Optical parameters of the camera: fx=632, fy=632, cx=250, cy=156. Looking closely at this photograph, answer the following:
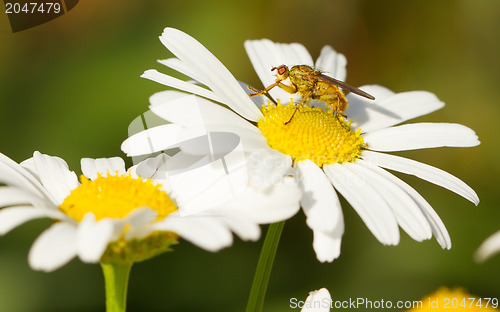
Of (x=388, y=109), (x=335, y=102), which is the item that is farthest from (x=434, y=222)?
(x=388, y=109)

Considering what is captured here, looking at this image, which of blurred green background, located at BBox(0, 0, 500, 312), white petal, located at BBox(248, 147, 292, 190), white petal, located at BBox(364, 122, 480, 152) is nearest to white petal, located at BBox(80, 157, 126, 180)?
white petal, located at BBox(248, 147, 292, 190)

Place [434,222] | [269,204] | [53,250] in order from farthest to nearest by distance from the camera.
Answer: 1. [434,222]
2. [269,204]
3. [53,250]

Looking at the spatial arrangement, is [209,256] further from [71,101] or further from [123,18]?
[123,18]

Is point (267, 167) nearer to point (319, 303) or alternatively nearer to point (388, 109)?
point (319, 303)

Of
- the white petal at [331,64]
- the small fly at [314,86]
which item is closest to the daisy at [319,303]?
the small fly at [314,86]

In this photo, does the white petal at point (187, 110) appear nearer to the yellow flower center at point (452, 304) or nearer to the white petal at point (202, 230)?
the white petal at point (202, 230)

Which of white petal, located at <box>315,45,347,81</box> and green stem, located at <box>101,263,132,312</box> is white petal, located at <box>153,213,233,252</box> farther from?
white petal, located at <box>315,45,347,81</box>

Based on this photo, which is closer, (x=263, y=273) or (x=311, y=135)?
(x=263, y=273)
